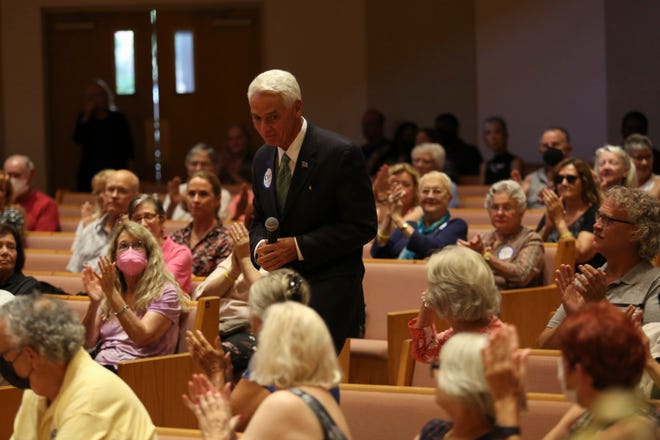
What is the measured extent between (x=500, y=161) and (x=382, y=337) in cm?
393

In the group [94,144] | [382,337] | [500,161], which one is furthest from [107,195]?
[94,144]

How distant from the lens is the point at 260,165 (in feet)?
11.5

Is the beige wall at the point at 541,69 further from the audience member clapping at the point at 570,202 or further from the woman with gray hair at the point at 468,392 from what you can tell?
the woman with gray hair at the point at 468,392

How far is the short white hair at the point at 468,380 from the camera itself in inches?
92.5

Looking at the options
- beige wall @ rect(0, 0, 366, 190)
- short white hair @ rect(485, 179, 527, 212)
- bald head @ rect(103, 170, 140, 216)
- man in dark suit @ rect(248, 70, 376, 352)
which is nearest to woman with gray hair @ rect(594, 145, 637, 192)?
short white hair @ rect(485, 179, 527, 212)

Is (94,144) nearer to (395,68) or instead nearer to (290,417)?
(395,68)

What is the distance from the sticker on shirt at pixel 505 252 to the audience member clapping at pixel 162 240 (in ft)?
4.79

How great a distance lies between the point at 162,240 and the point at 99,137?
5.64 m

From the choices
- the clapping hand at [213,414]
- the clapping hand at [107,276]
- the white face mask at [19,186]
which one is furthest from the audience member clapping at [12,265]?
the white face mask at [19,186]

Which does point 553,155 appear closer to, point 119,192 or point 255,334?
point 119,192

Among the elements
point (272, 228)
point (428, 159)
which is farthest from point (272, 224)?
point (428, 159)

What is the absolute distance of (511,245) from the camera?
5391mm

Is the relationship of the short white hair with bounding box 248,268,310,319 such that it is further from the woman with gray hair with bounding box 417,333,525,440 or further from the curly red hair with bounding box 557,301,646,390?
the curly red hair with bounding box 557,301,646,390

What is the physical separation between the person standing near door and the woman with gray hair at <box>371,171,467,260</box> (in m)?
5.16
